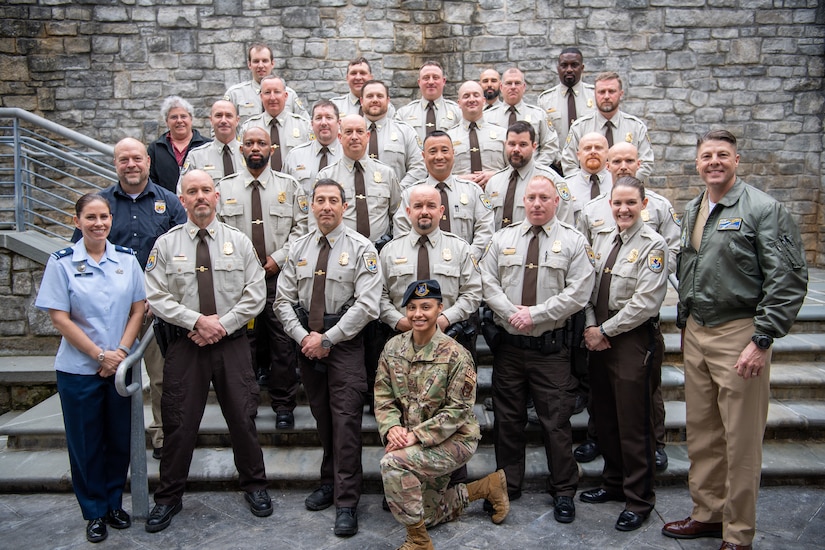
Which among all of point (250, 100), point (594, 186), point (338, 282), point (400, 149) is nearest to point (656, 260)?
point (594, 186)

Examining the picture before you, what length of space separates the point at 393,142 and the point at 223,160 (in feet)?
4.27

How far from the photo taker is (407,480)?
3.49m

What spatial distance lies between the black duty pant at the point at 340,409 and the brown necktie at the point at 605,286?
1.41 m

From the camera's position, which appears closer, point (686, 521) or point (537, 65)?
point (686, 521)

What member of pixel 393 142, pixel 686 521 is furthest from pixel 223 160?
pixel 686 521

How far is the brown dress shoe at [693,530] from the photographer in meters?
3.65

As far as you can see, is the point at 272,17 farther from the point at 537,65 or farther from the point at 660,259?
the point at 660,259

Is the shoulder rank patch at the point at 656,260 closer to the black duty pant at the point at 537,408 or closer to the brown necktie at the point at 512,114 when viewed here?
the black duty pant at the point at 537,408

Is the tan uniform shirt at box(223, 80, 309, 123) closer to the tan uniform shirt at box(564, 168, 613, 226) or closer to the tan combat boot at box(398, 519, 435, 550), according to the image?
the tan uniform shirt at box(564, 168, 613, 226)

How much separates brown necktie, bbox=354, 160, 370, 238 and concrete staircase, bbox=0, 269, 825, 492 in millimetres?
1286

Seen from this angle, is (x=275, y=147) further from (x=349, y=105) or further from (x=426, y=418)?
(x=426, y=418)

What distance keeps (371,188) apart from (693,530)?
290 cm

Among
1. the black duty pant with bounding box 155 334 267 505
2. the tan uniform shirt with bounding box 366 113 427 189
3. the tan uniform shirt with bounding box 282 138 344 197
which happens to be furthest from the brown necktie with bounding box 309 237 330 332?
the tan uniform shirt with bounding box 366 113 427 189

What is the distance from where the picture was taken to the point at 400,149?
17.8 feet
